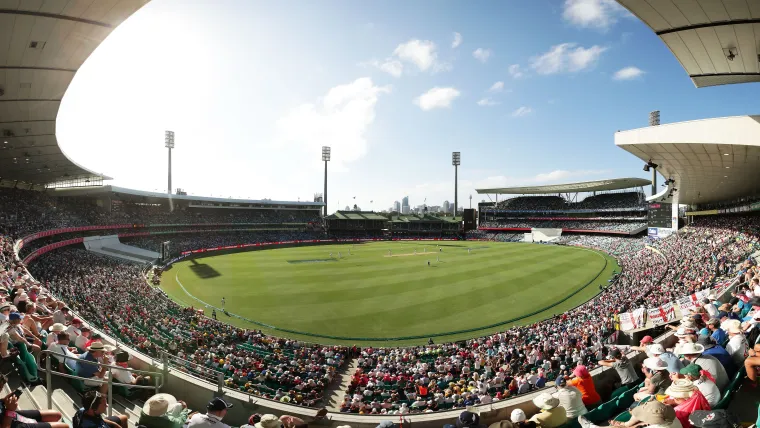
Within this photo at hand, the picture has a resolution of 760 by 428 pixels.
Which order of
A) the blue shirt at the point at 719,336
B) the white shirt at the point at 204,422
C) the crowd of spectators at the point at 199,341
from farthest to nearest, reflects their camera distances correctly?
1. the crowd of spectators at the point at 199,341
2. the blue shirt at the point at 719,336
3. the white shirt at the point at 204,422

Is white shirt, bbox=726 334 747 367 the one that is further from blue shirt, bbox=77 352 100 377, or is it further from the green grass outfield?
the green grass outfield

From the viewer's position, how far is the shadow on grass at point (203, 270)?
33594 millimetres

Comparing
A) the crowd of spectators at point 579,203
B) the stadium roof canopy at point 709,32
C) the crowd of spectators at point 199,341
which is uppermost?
the stadium roof canopy at point 709,32

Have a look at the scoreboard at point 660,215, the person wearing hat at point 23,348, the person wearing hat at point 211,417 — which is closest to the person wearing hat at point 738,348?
the person wearing hat at point 211,417

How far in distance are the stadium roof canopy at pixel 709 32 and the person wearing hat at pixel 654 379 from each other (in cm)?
707

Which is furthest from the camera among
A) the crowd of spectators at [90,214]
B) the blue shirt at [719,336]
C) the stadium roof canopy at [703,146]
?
the crowd of spectators at [90,214]

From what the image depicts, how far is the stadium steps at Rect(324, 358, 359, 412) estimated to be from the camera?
38.2 feet

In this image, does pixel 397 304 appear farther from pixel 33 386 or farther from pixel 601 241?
pixel 601 241

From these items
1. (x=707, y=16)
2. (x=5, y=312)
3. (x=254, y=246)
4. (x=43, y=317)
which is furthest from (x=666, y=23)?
(x=254, y=246)

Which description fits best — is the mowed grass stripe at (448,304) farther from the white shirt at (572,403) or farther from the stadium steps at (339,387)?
the white shirt at (572,403)

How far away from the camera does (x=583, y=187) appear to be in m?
66.6

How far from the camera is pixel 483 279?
104 ft

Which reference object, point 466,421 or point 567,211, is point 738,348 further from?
point 567,211

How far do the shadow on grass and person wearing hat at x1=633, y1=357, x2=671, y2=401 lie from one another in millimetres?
33837
